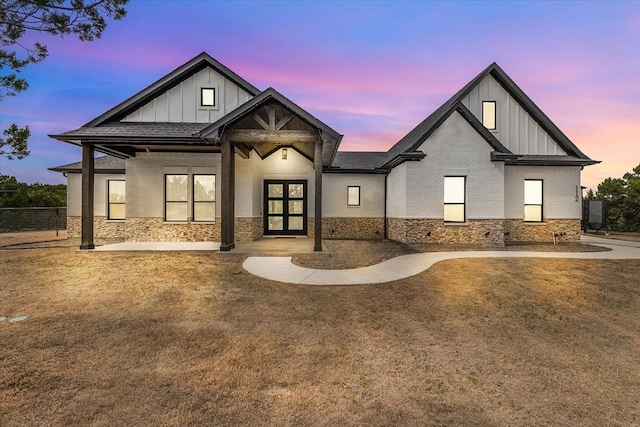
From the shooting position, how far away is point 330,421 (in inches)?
101

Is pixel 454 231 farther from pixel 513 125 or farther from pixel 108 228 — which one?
pixel 108 228

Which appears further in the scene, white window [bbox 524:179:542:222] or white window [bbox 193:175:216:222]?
white window [bbox 524:179:542:222]

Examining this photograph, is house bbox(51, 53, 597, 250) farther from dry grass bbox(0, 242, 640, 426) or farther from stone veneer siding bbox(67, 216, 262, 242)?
dry grass bbox(0, 242, 640, 426)

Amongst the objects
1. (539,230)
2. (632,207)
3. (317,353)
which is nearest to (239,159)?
(317,353)

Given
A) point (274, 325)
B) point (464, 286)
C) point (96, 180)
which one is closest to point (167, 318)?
point (274, 325)

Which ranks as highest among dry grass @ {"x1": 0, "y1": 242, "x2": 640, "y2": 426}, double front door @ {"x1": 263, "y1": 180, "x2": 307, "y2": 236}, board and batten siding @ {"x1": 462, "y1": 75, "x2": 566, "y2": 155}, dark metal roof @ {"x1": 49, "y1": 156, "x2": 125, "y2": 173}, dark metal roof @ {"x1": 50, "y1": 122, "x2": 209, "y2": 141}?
board and batten siding @ {"x1": 462, "y1": 75, "x2": 566, "y2": 155}

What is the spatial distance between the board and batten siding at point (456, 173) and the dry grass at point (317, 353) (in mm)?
6556

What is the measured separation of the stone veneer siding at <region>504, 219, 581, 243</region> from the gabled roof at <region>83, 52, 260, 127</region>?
13.8 m

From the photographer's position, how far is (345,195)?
16.7m

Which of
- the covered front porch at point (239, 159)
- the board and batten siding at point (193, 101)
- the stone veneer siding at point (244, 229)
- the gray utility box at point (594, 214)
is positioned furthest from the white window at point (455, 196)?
the gray utility box at point (594, 214)

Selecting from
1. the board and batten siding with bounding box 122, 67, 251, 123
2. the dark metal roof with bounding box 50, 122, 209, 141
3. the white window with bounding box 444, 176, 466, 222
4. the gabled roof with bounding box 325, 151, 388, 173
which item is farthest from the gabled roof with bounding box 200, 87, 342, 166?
the white window with bounding box 444, 176, 466, 222

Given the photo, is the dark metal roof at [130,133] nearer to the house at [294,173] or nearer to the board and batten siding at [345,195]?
the house at [294,173]

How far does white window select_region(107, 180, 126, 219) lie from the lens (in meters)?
15.3

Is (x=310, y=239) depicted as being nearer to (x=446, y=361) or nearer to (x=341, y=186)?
(x=341, y=186)
